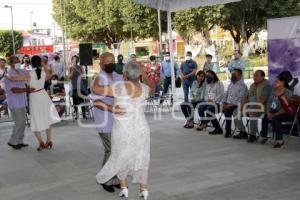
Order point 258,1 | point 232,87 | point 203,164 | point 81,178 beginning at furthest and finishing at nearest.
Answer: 1. point 258,1
2. point 232,87
3. point 203,164
4. point 81,178

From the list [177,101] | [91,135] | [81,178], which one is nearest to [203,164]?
[81,178]

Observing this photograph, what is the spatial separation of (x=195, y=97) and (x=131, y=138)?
501 centimetres

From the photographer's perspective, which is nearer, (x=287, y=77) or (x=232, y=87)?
(x=287, y=77)

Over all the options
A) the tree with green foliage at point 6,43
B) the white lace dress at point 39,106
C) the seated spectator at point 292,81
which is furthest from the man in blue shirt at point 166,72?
the tree with green foliage at point 6,43

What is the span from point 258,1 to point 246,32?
4740mm

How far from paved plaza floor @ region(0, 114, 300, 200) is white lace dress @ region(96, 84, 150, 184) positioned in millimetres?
503

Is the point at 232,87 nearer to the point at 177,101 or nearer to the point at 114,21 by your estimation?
the point at 177,101

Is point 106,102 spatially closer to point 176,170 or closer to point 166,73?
point 176,170

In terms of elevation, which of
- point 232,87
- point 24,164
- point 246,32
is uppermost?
point 246,32

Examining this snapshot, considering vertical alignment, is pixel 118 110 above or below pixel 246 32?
below

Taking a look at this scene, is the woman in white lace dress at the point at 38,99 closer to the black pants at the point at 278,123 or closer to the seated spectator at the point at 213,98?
the seated spectator at the point at 213,98

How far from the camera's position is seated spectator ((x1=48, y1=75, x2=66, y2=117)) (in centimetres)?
1160

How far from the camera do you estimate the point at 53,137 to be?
387 inches

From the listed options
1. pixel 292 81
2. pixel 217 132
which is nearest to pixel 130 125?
pixel 292 81
